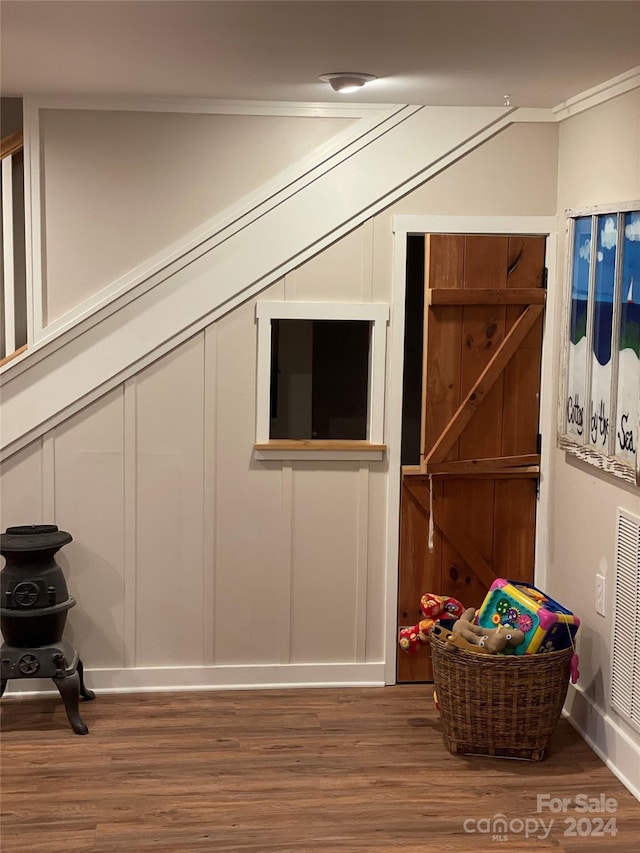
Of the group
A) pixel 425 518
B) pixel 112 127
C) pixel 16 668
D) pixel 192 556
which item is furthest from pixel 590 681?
pixel 112 127

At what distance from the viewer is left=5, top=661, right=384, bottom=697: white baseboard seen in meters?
4.16

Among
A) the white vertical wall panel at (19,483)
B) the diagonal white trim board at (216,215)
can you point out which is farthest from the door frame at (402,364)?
the white vertical wall panel at (19,483)

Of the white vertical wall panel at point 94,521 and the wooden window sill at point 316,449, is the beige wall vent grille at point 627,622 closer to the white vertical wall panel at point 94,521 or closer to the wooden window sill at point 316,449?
the wooden window sill at point 316,449


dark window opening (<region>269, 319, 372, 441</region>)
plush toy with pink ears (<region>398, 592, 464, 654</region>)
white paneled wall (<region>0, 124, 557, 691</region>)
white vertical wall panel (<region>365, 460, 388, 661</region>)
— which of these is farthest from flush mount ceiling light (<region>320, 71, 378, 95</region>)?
plush toy with pink ears (<region>398, 592, 464, 654</region>)

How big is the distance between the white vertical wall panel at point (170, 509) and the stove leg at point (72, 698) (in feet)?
1.46

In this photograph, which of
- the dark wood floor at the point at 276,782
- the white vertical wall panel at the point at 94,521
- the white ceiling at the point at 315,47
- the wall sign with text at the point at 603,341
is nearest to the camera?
the white ceiling at the point at 315,47

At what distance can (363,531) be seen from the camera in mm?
4266

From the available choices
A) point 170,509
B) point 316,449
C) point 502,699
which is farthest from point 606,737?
point 170,509

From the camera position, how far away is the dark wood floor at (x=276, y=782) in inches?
121

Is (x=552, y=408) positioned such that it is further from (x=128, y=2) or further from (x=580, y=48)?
(x=128, y=2)

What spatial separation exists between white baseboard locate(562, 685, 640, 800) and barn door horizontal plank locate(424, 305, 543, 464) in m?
1.09

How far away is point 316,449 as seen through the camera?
165 inches

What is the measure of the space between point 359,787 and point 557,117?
2706mm

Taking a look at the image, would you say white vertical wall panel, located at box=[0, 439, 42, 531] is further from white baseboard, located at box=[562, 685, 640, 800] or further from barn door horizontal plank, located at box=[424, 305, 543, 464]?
white baseboard, located at box=[562, 685, 640, 800]
